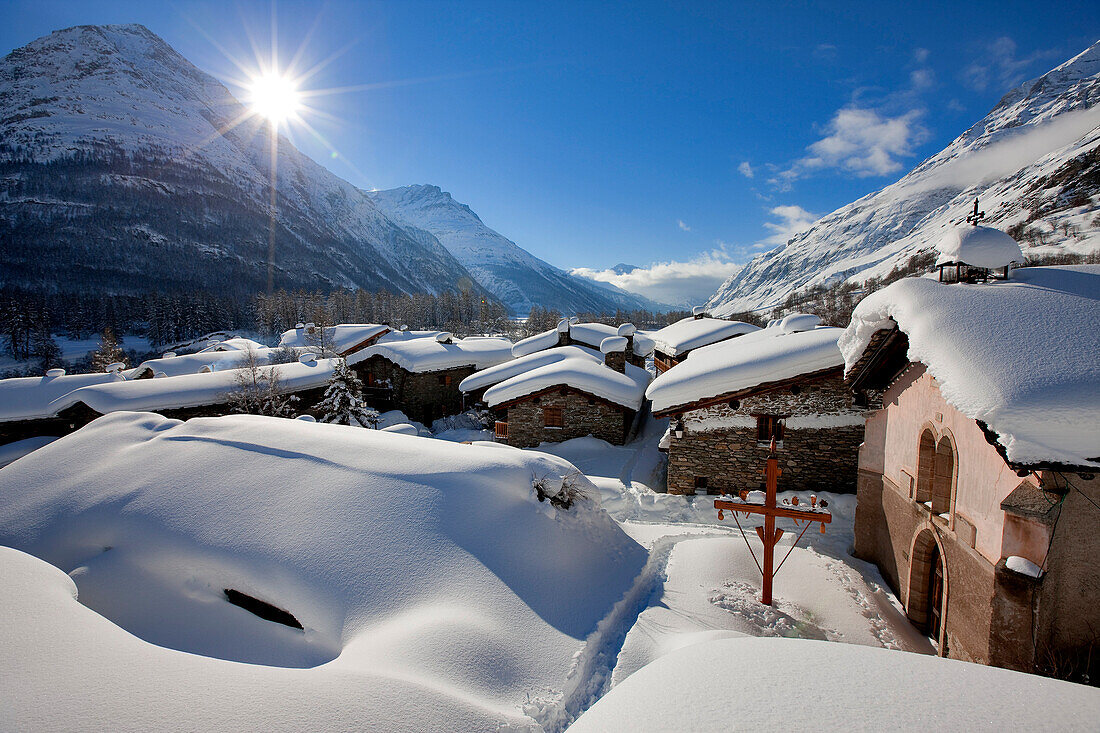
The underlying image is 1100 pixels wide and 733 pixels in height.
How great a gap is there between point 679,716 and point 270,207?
20870cm

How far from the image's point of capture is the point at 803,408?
12359 mm

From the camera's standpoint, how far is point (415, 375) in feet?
89.4

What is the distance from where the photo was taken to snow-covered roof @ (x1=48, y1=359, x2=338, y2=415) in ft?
62.5

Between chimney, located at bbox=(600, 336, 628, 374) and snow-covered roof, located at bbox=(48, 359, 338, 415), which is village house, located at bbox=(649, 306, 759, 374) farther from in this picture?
snow-covered roof, located at bbox=(48, 359, 338, 415)

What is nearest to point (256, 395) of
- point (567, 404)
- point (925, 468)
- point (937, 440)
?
point (567, 404)

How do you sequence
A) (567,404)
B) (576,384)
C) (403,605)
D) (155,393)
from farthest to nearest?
(155,393) → (567,404) → (576,384) → (403,605)

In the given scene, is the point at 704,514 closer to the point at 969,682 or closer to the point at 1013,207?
the point at 969,682

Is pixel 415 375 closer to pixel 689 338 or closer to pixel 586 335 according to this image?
pixel 586 335

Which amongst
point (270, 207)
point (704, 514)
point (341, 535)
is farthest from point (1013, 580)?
point (270, 207)

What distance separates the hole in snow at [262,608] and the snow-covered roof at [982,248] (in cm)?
1184

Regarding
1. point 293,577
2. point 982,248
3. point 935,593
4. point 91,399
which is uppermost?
point 982,248

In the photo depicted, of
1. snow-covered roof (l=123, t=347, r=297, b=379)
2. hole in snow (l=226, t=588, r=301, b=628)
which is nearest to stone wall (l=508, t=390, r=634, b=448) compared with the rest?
hole in snow (l=226, t=588, r=301, b=628)

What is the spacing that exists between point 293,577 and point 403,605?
164 cm

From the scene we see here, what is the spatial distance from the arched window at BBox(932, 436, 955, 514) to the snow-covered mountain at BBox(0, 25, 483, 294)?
140m
